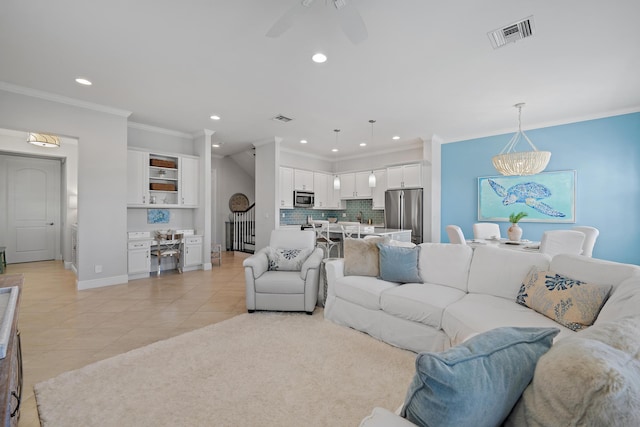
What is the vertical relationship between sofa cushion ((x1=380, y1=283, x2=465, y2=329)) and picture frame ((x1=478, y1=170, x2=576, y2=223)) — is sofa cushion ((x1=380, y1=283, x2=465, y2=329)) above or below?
below

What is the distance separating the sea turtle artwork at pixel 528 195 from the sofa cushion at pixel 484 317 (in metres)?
3.76

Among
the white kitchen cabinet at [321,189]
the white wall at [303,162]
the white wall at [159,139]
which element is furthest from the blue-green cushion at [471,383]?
the white kitchen cabinet at [321,189]

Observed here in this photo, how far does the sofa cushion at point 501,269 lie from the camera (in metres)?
2.36

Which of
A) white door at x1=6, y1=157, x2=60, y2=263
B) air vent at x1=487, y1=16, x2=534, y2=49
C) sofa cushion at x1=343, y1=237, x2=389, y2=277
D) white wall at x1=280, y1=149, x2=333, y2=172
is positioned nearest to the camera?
air vent at x1=487, y1=16, x2=534, y2=49

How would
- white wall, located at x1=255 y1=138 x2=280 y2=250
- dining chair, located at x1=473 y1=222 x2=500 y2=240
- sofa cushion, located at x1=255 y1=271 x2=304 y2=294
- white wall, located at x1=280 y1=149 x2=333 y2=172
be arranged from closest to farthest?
sofa cushion, located at x1=255 y1=271 x2=304 y2=294, dining chair, located at x1=473 y1=222 x2=500 y2=240, white wall, located at x1=255 y1=138 x2=280 y2=250, white wall, located at x1=280 y1=149 x2=333 y2=172

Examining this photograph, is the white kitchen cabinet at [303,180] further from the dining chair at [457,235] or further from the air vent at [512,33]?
the air vent at [512,33]

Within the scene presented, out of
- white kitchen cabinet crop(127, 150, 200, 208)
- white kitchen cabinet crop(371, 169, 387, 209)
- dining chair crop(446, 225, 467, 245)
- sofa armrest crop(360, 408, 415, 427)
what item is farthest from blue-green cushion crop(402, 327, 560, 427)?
white kitchen cabinet crop(371, 169, 387, 209)

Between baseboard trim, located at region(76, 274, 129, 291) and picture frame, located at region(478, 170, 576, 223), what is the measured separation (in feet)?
21.9

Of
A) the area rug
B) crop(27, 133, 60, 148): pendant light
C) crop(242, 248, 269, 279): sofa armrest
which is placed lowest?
the area rug

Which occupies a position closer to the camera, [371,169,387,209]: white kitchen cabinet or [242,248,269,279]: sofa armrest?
[242,248,269,279]: sofa armrest

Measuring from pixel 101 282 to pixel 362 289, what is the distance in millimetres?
4204

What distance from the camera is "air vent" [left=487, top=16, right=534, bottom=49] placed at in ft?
7.95

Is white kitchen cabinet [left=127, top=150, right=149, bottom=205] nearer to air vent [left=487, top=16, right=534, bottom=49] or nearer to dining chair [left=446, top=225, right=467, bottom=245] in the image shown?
dining chair [left=446, top=225, right=467, bottom=245]

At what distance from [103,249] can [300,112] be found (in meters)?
3.83
